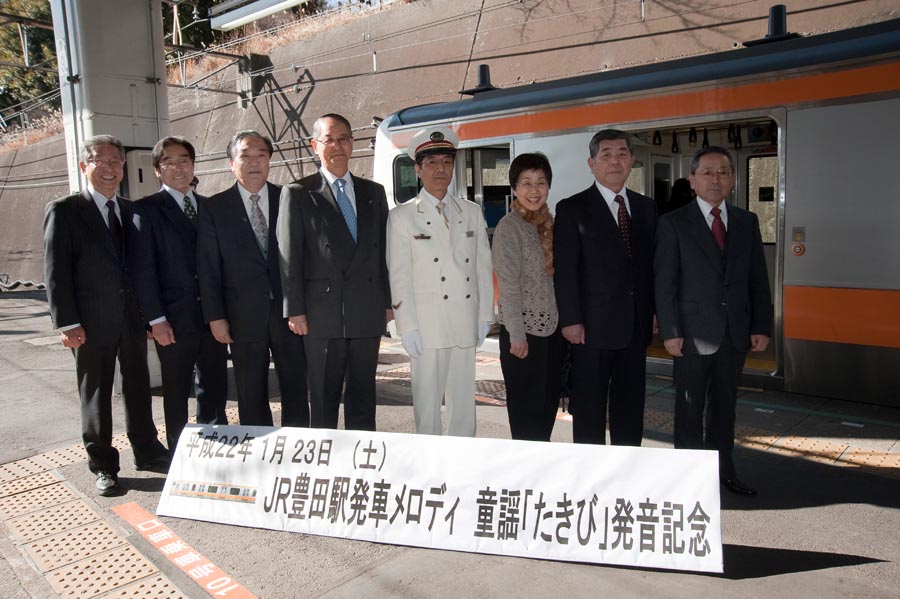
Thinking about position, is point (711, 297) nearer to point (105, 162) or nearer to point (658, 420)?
point (658, 420)

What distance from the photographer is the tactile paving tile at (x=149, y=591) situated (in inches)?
117

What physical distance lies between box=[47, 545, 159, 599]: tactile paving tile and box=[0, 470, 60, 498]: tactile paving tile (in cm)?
128

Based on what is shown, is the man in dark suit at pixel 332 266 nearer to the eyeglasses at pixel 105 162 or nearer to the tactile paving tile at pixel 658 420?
the eyeglasses at pixel 105 162

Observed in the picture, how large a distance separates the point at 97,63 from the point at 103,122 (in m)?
0.55

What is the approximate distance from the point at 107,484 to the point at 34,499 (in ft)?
1.39

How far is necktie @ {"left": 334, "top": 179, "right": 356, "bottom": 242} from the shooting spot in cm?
390

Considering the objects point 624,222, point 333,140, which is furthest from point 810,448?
point 333,140

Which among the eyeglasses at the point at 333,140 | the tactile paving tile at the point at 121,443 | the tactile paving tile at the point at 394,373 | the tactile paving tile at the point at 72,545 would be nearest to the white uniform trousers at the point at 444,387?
the eyeglasses at the point at 333,140

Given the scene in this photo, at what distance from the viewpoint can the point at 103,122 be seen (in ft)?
20.9

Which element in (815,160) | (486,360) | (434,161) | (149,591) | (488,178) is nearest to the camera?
(149,591)

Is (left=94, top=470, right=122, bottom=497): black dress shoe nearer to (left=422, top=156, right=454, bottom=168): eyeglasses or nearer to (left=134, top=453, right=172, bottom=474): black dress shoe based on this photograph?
(left=134, top=453, right=172, bottom=474): black dress shoe

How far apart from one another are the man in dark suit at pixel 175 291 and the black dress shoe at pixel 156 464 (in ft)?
0.48

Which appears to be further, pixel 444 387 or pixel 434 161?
pixel 444 387

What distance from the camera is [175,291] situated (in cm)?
425
